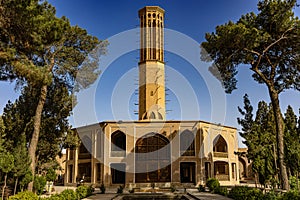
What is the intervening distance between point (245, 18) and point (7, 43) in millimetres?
12312

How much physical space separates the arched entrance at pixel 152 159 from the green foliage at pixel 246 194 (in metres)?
12.7

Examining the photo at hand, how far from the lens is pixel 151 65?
36.2 meters

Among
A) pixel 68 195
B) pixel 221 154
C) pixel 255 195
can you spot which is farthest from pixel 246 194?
pixel 221 154

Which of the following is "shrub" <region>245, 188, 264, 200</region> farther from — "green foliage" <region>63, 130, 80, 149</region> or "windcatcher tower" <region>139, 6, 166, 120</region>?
"windcatcher tower" <region>139, 6, 166, 120</region>

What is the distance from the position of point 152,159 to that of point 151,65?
12.0 metres

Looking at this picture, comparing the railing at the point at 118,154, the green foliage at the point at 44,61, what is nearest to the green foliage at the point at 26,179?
the green foliage at the point at 44,61

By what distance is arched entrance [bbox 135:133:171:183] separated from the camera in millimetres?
29422

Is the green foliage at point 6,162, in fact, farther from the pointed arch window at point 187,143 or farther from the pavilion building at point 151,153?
the pointed arch window at point 187,143

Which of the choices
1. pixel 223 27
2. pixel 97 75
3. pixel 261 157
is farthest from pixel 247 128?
pixel 97 75

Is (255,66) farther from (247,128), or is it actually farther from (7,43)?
(7,43)

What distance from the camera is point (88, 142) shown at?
104 feet

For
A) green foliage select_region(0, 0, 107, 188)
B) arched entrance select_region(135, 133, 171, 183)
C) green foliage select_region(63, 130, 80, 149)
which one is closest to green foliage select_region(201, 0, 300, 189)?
green foliage select_region(0, 0, 107, 188)

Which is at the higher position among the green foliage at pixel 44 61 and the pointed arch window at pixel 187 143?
the green foliage at pixel 44 61

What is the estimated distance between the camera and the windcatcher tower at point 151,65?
35.0 meters
